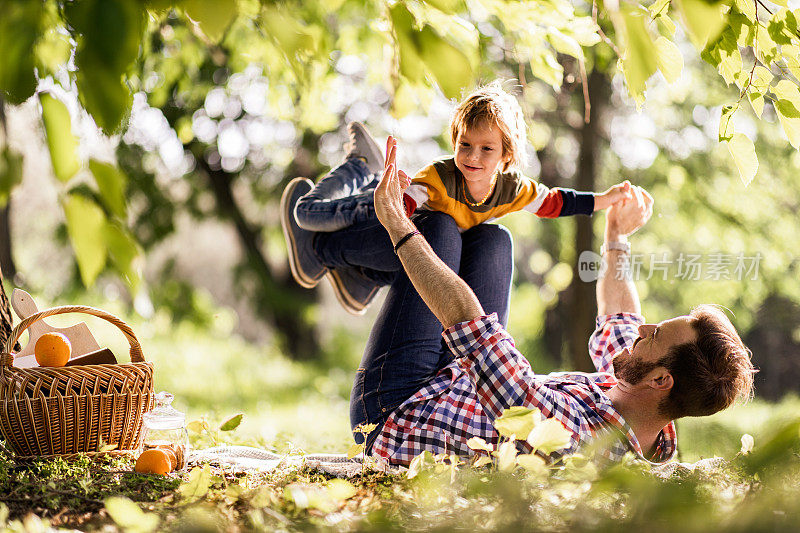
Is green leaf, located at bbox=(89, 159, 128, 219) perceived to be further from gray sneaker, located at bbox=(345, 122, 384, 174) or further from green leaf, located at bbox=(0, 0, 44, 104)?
gray sneaker, located at bbox=(345, 122, 384, 174)

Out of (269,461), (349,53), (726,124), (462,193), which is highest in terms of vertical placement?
(349,53)

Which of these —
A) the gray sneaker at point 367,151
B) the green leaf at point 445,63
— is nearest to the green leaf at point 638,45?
the green leaf at point 445,63

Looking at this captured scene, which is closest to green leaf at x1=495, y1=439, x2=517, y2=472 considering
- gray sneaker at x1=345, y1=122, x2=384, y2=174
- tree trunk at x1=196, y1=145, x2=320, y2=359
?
gray sneaker at x1=345, y1=122, x2=384, y2=174

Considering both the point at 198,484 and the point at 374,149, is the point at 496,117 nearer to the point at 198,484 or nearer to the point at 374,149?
the point at 374,149

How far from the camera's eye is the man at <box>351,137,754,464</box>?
1582mm

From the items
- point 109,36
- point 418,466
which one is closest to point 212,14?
point 109,36

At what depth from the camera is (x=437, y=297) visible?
1606 mm

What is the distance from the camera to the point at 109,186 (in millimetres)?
705

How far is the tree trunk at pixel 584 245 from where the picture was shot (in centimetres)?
589

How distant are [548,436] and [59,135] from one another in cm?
90

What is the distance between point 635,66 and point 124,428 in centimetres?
171

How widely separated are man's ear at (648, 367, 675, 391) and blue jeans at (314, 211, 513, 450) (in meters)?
0.58

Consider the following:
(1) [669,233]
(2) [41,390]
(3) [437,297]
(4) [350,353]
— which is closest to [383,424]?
(3) [437,297]

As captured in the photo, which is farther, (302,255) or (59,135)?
(302,255)
